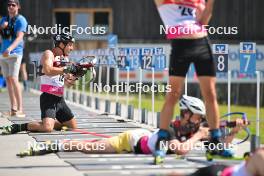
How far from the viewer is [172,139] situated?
9008 mm

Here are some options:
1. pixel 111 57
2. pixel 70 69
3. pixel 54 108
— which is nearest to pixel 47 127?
pixel 54 108

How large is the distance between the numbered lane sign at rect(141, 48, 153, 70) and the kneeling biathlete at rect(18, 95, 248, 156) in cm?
610

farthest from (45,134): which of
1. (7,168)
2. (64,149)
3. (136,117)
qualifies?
(136,117)

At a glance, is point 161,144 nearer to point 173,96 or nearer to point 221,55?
point 173,96

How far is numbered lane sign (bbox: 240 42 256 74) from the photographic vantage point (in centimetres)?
1238

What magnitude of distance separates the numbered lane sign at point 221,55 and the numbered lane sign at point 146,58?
7.65 feet

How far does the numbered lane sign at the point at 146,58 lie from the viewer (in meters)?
15.7

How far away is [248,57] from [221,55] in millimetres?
1029

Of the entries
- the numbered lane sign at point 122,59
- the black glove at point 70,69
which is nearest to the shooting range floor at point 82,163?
the black glove at point 70,69

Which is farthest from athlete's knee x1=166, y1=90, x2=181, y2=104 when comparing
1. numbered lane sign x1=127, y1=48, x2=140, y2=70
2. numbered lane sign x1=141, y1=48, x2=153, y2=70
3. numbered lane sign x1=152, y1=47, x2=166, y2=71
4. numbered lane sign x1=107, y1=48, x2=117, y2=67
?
numbered lane sign x1=107, y1=48, x2=117, y2=67

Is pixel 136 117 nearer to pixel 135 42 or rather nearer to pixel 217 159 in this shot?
pixel 217 159

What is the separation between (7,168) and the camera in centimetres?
877

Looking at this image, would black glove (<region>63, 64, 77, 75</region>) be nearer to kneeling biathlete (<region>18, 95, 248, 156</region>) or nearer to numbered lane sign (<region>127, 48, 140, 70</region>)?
kneeling biathlete (<region>18, 95, 248, 156</region>)

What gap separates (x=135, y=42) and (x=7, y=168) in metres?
29.3
